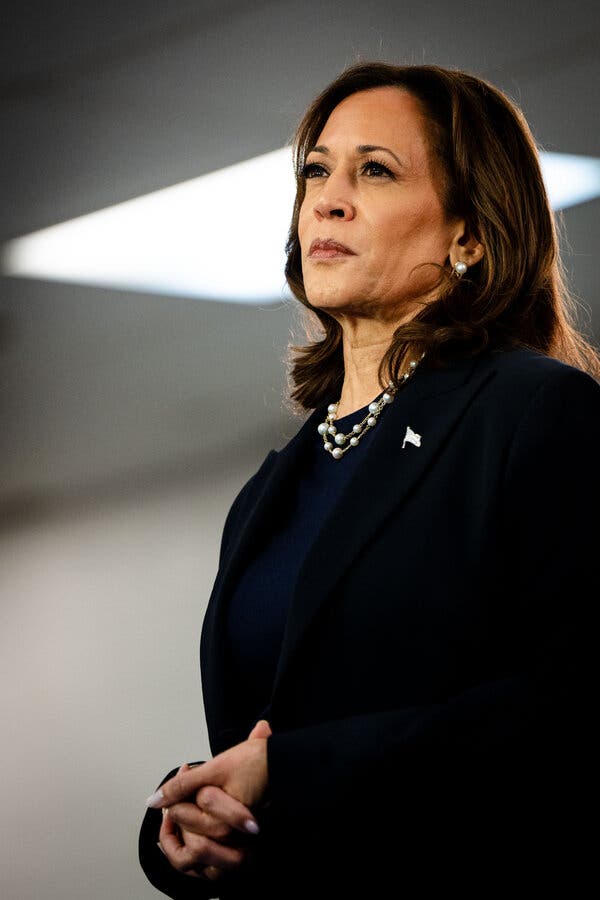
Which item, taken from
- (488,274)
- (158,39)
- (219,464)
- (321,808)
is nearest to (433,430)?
(488,274)

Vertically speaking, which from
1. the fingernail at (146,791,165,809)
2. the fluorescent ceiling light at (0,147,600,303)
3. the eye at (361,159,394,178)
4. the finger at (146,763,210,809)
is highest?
the fluorescent ceiling light at (0,147,600,303)

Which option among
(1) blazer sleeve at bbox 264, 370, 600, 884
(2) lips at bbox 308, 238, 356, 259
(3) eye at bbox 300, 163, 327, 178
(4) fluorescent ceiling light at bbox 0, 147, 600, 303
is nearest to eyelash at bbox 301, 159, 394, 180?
(3) eye at bbox 300, 163, 327, 178

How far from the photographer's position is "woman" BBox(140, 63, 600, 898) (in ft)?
3.83

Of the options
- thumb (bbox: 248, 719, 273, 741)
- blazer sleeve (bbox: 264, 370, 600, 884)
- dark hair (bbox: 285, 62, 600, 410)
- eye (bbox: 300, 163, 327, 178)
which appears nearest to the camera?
blazer sleeve (bbox: 264, 370, 600, 884)

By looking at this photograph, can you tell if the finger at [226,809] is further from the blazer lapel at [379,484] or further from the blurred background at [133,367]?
the blurred background at [133,367]

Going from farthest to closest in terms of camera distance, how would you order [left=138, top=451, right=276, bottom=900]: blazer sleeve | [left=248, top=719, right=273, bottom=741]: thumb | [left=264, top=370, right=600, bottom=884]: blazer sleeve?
[left=138, top=451, right=276, bottom=900]: blazer sleeve < [left=248, top=719, right=273, bottom=741]: thumb < [left=264, top=370, right=600, bottom=884]: blazer sleeve

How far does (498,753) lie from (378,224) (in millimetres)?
692

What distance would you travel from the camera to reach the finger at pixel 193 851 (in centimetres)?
122

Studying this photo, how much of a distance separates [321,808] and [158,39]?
6.59 feet

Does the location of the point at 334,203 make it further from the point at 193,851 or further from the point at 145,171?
the point at 145,171

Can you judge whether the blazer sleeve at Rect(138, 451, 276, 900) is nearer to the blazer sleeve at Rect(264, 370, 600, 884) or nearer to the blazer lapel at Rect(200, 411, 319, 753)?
the blazer lapel at Rect(200, 411, 319, 753)

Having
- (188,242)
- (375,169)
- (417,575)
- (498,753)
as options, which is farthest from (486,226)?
(188,242)

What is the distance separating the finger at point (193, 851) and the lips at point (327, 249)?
2.34ft

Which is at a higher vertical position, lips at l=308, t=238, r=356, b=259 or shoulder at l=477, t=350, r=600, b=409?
lips at l=308, t=238, r=356, b=259
